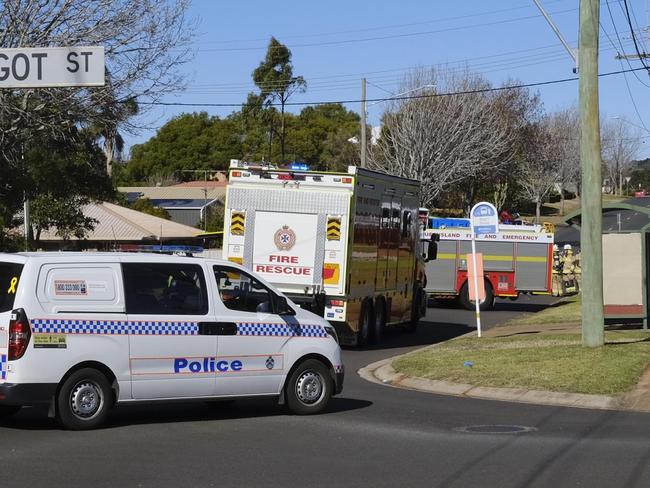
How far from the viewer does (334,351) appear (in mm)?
12281

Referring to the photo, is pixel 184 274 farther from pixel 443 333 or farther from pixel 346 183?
pixel 443 333

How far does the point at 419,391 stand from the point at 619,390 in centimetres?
286

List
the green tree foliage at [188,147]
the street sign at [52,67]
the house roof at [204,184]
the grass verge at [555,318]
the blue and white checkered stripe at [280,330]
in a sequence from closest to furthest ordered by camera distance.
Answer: the blue and white checkered stripe at [280,330]
the street sign at [52,67]
the grass verge at [555,318]
the house roof at [204,184]
the green tree foliage at [188,147]

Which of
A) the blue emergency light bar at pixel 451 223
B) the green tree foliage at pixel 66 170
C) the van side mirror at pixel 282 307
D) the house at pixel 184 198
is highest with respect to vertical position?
the house at pixel 184 198

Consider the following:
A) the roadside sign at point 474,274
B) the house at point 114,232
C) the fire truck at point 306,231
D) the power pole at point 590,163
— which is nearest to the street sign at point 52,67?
the fire truck at point 306,231

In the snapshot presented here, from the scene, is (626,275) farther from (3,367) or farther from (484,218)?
(3,367)

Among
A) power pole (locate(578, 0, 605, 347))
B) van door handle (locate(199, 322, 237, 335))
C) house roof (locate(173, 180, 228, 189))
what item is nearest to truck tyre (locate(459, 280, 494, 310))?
power pole (locate(578, 0, 605, 347))

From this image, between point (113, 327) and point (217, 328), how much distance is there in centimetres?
121

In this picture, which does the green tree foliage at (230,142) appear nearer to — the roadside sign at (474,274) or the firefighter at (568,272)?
the firefighter at (568,272)

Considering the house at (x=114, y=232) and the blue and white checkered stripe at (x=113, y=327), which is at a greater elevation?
the house at (x=114, y=232)

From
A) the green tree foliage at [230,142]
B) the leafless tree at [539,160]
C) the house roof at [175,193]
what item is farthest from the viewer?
the green tree foliage at [230,142]

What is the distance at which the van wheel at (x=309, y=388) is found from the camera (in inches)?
472

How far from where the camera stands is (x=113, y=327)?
10.6 metres

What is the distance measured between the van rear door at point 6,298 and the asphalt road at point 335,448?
0.80 metres
